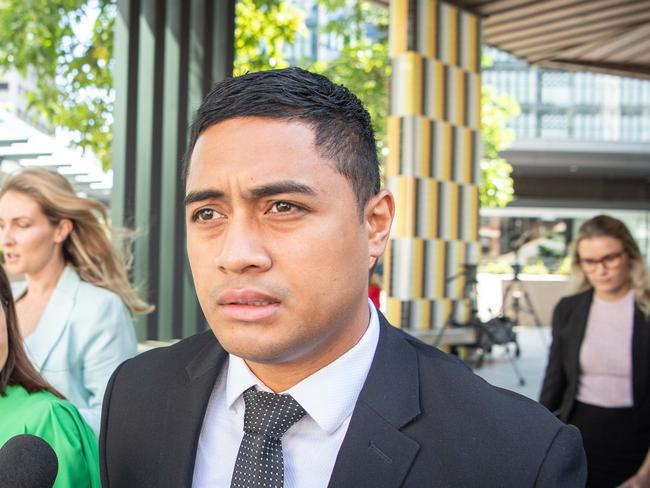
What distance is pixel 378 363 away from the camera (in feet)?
3.74

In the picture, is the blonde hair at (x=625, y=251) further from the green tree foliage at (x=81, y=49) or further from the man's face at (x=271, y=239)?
the green tree foliage at (x=81, y=49)

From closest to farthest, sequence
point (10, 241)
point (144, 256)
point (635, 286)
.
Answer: point (10, 241), point (635, 286), point (144, 256)

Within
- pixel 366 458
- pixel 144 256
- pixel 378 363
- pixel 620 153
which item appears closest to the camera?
pixel 366 458

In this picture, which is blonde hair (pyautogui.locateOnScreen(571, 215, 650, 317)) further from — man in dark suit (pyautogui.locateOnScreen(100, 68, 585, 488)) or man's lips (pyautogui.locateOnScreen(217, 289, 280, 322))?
man's lips (pyautogui.locateOnScreen(217, 289, 280, 322))

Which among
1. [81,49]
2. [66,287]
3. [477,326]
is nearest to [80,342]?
[66,287]

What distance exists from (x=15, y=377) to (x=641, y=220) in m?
20.6

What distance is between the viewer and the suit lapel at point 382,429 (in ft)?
3.36

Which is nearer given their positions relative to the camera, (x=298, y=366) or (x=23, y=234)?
(x=298, y=366)

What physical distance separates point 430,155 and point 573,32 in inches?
81.6

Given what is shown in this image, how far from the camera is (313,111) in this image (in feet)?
3.40

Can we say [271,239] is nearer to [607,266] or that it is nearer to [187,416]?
[187,416]

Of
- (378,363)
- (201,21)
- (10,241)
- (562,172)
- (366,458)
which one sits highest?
(562,172)

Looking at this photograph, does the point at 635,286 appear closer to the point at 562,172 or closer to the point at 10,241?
the point at 10,241

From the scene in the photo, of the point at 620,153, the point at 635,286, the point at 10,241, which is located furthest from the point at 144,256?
the point at 620,153
